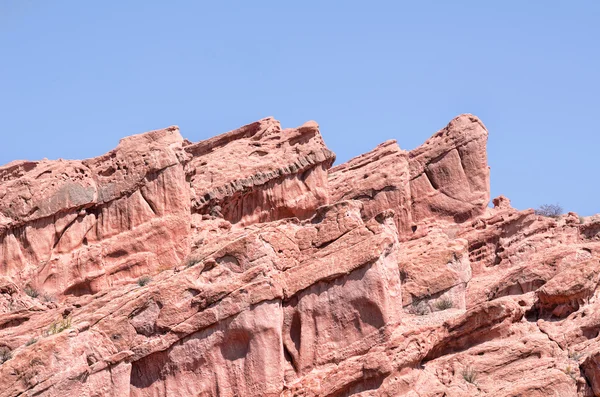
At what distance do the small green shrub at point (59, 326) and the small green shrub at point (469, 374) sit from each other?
13031mm

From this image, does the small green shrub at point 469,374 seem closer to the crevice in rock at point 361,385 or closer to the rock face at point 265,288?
the rock face at point 265,288

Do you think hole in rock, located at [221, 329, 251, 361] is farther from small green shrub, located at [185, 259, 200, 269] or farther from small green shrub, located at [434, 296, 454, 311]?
small green shrub, located at [434, 296, 454, 311]

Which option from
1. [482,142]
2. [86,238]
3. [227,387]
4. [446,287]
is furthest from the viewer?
[482,142]

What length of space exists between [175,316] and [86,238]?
10719 mm

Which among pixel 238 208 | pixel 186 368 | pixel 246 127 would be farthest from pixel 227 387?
pixel 246 127

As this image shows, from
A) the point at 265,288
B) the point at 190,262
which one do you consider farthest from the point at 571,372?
the point at 190,262

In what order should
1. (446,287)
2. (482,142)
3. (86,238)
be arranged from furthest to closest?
(482,142) < (86,238) < (446,287)

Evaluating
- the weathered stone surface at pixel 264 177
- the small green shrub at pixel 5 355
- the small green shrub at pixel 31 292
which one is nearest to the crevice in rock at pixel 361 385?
the small green shrub at pixel 5 355

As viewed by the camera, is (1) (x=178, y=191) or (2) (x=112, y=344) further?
(1) (x=178, y=191)

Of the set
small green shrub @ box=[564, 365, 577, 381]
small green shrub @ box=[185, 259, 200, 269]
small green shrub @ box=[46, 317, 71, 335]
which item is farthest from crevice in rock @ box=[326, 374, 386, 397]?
small green shrub @ box=[46, 317, 71, 335]

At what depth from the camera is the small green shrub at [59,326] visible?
2153 inches

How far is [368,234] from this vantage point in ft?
181

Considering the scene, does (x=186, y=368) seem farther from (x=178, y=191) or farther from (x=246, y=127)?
(x=246, y=127)

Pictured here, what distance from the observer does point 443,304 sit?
2286 inches
